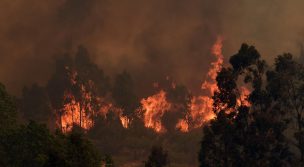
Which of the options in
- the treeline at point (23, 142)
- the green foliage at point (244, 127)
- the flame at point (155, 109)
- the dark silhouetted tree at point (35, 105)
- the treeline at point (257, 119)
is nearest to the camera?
the treeline at point (23, 142)

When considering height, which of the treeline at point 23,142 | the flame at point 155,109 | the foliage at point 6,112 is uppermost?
the flame at point 155,109

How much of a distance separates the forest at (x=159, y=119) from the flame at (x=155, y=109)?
0.32 m

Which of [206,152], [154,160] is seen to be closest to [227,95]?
[206,152]

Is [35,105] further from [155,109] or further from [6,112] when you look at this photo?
[6,112]

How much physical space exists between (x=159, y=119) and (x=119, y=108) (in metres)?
13.9

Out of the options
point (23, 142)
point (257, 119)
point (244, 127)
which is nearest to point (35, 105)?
point (23, 142)

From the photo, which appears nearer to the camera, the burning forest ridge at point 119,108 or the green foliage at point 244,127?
the green foliage at point 244,127

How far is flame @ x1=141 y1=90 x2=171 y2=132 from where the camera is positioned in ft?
489

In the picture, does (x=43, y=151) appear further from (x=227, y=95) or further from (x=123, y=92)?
(x=123, y=92)

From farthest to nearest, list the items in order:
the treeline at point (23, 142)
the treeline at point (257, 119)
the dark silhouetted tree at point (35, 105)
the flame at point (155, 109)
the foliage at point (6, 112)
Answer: the flame at point (155, 109) → the dark silhouetted tree at point (35, 105) → the foliage at point (6, 112) → the treeline at point (257, 119) → the treeline at point (23, 142)

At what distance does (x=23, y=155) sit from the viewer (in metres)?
59.6

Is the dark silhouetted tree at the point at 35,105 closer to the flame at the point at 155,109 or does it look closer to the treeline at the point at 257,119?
the flame at the point at 155,109

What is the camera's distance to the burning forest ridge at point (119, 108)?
146875 mm

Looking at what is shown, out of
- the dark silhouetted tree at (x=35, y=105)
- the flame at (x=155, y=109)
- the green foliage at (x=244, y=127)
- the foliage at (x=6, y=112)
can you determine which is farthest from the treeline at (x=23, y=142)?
the flame at (x=155, y=109)
